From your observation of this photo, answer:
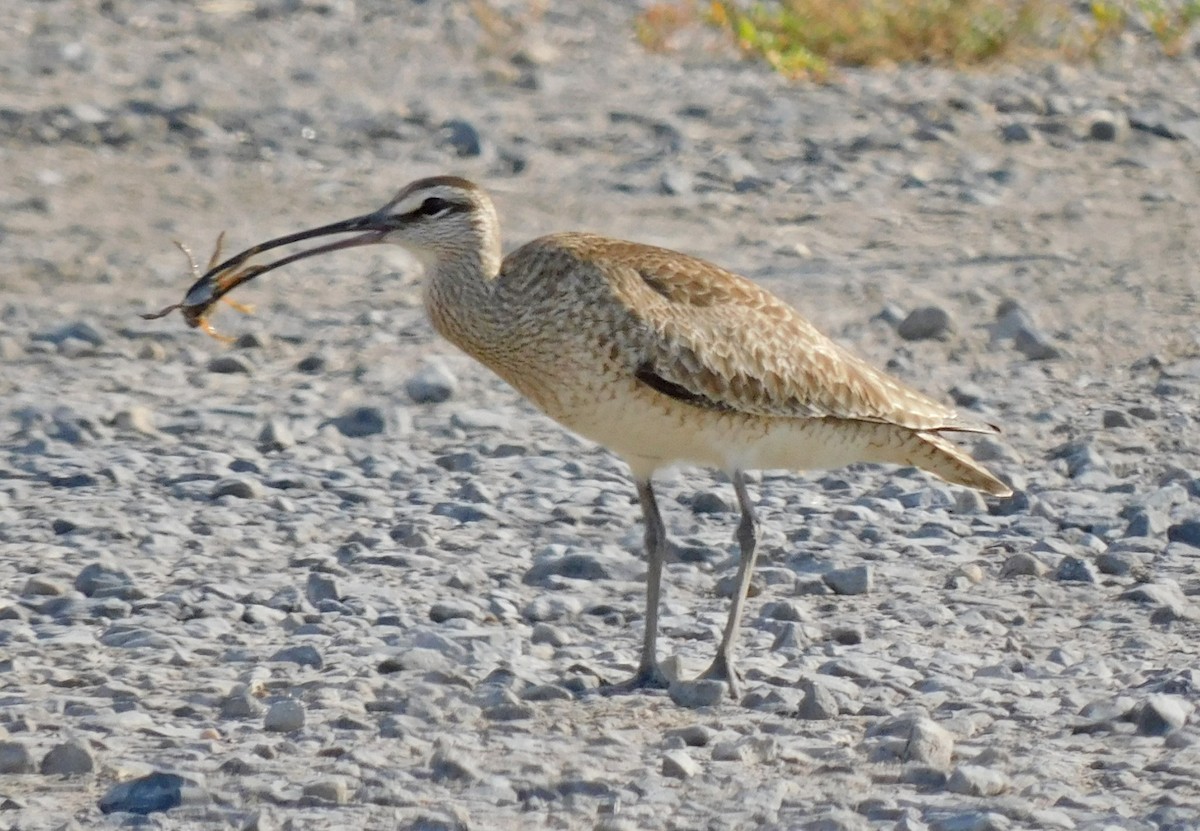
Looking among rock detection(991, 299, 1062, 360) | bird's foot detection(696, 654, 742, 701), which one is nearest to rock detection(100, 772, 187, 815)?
bird's foot detection(696, 654, 742, 701)

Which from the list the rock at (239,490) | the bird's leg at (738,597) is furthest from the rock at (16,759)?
the rock at (239,490)

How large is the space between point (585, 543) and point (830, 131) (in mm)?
7917

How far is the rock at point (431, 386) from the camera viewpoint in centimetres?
1041

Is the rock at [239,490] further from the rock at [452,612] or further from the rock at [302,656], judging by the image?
the rock at [302,656]

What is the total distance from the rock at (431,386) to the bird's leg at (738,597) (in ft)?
10.5

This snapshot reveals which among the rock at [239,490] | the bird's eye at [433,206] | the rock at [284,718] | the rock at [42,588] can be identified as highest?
the bird's eye at [433,206]

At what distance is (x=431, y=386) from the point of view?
1043 cm

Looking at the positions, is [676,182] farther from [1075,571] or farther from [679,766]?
[679,766]

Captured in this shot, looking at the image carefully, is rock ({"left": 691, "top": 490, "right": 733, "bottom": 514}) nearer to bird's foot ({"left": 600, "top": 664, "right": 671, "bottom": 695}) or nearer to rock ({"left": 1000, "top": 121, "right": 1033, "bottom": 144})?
bird's foot ({"left": 600, "top": 664, "right": 671, "bottom": 695})

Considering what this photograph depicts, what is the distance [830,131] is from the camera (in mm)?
15953

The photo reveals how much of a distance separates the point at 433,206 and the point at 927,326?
4.62m

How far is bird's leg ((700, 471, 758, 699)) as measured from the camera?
7039 mm

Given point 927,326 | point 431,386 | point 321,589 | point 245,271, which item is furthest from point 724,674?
point 927,326

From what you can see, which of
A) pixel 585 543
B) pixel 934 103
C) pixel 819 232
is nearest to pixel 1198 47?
pixel 934 103
